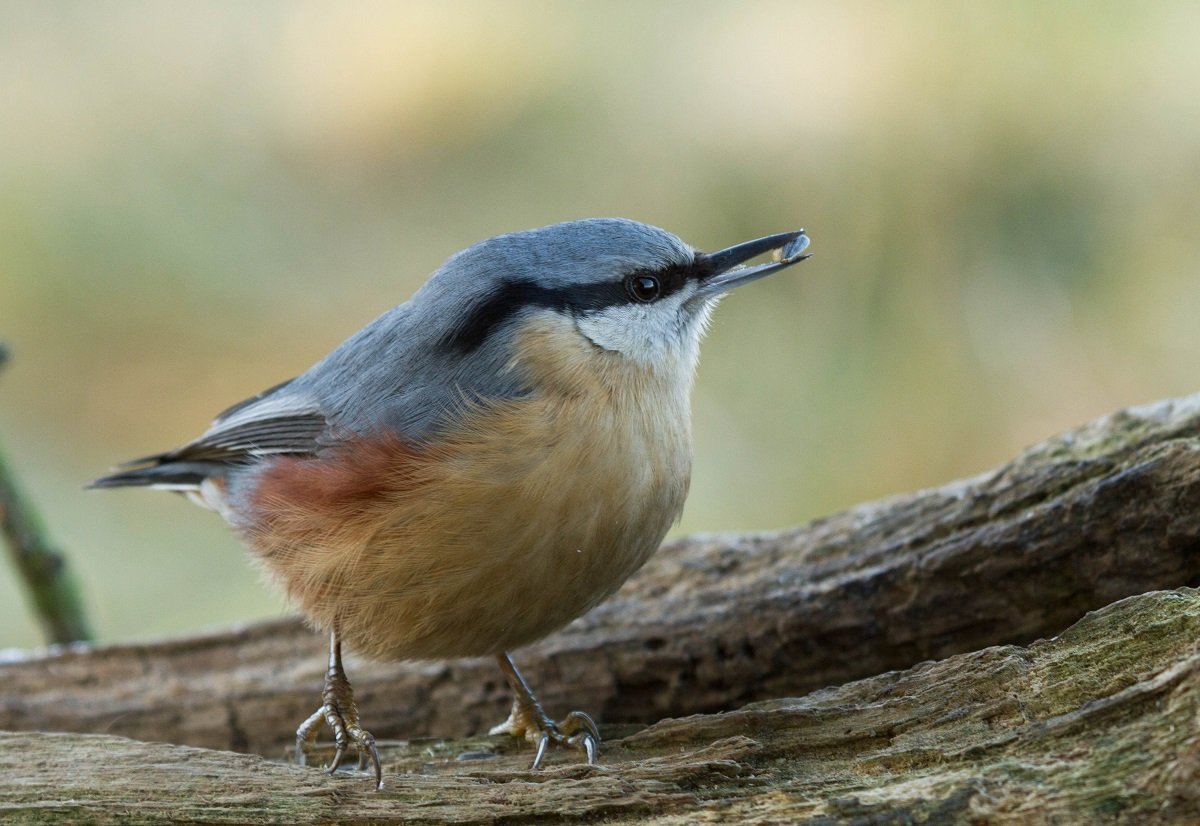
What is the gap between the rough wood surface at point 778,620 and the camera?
256cm

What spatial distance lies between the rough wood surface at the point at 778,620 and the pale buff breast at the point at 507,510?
1.60ft

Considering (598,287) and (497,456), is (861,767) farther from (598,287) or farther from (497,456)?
(598,287)

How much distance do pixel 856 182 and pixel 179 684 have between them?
289 centimetres

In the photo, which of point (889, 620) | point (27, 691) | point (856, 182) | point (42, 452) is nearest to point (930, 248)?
point (856, 182)

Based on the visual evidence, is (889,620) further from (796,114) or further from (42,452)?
(42,452)

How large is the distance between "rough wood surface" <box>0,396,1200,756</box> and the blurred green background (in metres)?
0.48

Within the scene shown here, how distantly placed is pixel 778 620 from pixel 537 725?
664mm

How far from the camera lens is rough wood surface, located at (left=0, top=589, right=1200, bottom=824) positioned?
1.72 meters

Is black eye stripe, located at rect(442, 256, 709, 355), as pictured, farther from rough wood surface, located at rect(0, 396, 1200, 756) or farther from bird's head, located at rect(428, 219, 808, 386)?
rough wood surface, located at rect(0, 396, 1200, 756)

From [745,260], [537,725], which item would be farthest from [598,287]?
[537,725]

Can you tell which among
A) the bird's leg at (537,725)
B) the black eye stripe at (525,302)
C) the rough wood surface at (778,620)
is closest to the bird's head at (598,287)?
the black eye stripe at (525,302)

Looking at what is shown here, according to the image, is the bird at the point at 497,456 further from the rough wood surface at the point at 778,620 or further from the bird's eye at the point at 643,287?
the rough wood surface at the point at 778,620

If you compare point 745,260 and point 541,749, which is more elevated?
point 745,260

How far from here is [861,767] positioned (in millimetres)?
2010
